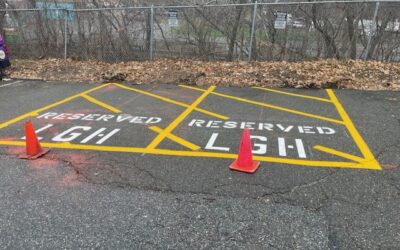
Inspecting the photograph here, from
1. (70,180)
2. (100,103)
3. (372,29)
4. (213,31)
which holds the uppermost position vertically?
(372,29)

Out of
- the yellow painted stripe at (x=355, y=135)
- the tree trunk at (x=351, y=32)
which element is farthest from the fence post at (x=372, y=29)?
the yellow painted stripe at (x=355, y=135)

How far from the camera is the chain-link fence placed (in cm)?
1068

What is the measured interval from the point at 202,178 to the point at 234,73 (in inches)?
249

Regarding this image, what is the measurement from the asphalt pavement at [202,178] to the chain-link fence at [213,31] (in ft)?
13.0

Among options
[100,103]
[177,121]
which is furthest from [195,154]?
[100,103]

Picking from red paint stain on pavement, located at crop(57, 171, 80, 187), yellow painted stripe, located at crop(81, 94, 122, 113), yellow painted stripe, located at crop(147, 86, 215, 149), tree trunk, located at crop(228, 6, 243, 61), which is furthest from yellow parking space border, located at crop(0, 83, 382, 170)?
tree trunk, located at crop(228, 6, 243, 61)

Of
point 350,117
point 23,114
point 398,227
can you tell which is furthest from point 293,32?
point 398,227

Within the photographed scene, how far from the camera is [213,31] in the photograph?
1174 cm

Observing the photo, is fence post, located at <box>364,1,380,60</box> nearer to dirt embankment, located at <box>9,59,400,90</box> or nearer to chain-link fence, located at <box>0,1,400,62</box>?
chain-link fence, located at <box>0,1,400,62</box>

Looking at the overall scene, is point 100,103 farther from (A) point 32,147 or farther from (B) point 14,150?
(A) point 32,147

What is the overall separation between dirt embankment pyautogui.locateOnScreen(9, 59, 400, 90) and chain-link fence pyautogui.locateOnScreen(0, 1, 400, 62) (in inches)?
21.9

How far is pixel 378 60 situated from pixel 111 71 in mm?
8028

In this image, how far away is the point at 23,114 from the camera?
716 centimetres

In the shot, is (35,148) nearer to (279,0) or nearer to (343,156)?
(343,156)
